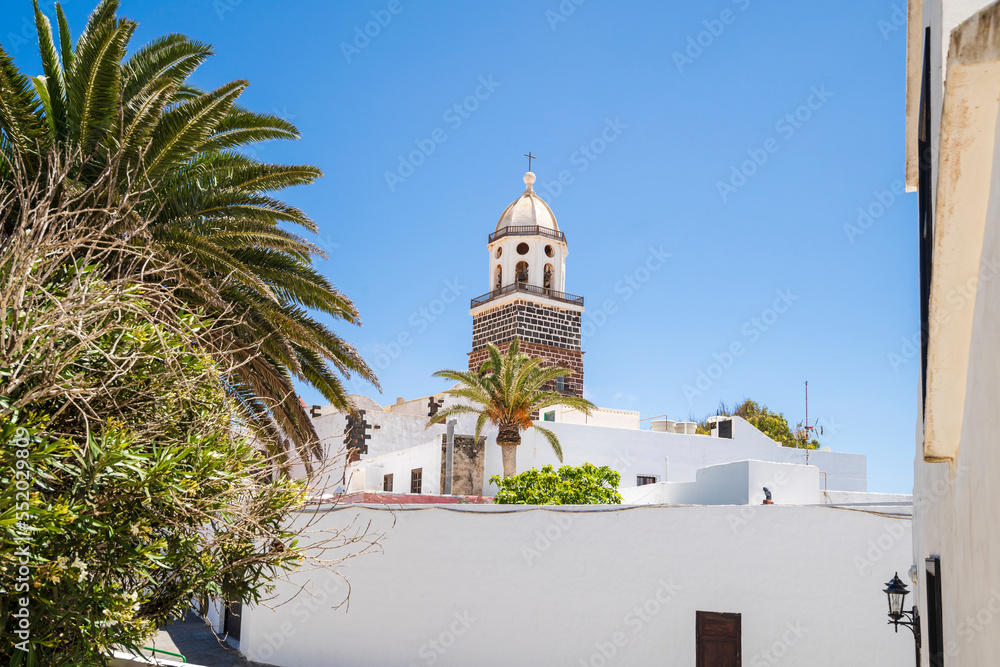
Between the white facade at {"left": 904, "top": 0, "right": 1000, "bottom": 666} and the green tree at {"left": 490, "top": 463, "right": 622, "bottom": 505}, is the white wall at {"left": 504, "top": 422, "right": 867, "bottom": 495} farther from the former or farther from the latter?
the white facade at {"left": 904, "top": 0, "right": 1000, "bottom": 666}

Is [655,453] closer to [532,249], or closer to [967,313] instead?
[532,249]

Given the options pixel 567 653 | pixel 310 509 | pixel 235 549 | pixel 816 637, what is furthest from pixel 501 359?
pixel 235 549

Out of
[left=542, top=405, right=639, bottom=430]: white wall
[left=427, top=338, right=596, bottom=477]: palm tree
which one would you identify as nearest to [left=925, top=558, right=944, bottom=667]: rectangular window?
[left=427, top=338, right=596, bottom=477]: palm tree

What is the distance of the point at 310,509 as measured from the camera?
15.1 meters

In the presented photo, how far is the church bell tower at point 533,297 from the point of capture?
34.0m

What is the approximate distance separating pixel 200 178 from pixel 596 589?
27.8 feet

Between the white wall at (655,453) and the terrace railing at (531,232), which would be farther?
the terrace railing at (531,232)

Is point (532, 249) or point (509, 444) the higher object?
point (532, 249)

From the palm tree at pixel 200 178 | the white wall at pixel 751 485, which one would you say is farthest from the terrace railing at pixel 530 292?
the palm tree at pixel 200 178

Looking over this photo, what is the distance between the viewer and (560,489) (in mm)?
19406

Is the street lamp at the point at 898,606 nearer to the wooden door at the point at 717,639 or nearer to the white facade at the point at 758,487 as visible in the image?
the wooden door at the point at 717,639

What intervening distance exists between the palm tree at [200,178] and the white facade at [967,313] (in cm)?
441

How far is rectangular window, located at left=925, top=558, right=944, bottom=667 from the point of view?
5.09 meters

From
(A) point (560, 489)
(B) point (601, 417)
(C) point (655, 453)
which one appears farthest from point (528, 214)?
(A) point (560, 489)
